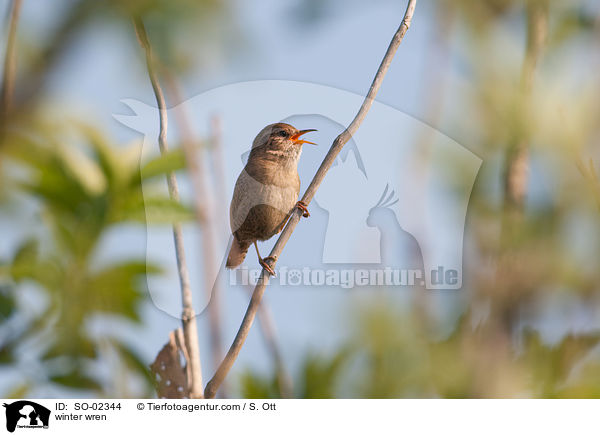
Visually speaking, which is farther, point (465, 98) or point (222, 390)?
point (465, 98)

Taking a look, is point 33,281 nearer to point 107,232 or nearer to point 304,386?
point 107,232

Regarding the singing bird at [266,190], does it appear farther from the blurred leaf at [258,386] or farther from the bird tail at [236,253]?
the blurred leaf at [258,386]

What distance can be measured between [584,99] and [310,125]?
0.42 meters

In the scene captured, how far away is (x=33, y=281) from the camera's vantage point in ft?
1.87

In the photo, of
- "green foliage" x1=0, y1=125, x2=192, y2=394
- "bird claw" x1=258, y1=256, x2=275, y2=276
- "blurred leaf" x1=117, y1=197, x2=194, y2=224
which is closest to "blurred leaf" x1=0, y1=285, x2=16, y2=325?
"green foliage" x1=0, y1=125, x2=192, y2=394

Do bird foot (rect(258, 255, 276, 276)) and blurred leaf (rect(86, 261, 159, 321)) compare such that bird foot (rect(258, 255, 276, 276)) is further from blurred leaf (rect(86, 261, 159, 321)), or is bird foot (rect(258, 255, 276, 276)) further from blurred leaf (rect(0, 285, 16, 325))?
blurred leaf (rect(0, 285, 16, 325))

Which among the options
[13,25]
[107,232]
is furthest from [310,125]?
[13,25]

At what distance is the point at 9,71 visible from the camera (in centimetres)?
66

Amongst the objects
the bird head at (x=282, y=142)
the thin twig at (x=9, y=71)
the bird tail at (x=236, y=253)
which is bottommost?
the bird tail at (x=236, y=253)
